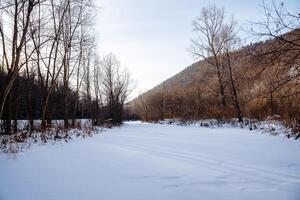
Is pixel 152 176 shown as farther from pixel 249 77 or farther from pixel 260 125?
pixel 260 125

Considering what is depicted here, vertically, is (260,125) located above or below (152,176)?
above

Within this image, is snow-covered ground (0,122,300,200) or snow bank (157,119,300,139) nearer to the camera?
snow-covered ground (0,122,300,200)

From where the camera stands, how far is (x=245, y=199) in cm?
412

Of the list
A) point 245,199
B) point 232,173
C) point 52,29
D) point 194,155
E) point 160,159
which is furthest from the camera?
point 52,29

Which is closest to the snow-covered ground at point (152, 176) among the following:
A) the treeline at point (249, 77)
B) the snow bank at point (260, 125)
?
the treeline at point (249, 77)

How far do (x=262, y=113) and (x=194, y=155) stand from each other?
15.6 m

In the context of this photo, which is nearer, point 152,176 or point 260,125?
point 152,176

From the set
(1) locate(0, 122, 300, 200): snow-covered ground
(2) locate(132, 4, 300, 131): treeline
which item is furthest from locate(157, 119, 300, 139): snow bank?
(1) locate(0, 122, 300, 200): snow-covered ground

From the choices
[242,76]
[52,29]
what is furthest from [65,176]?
[52,29]

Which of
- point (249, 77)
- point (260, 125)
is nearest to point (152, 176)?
point (249, 77)

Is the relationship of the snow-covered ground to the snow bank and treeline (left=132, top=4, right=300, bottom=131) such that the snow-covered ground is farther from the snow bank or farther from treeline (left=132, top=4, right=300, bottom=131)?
the snow bank

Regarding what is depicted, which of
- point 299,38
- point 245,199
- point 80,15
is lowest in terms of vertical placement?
point 245,199

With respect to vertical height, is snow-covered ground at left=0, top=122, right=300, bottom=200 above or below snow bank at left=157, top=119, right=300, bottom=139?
below

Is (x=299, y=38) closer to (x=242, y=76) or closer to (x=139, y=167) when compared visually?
(x=242, y=76)
